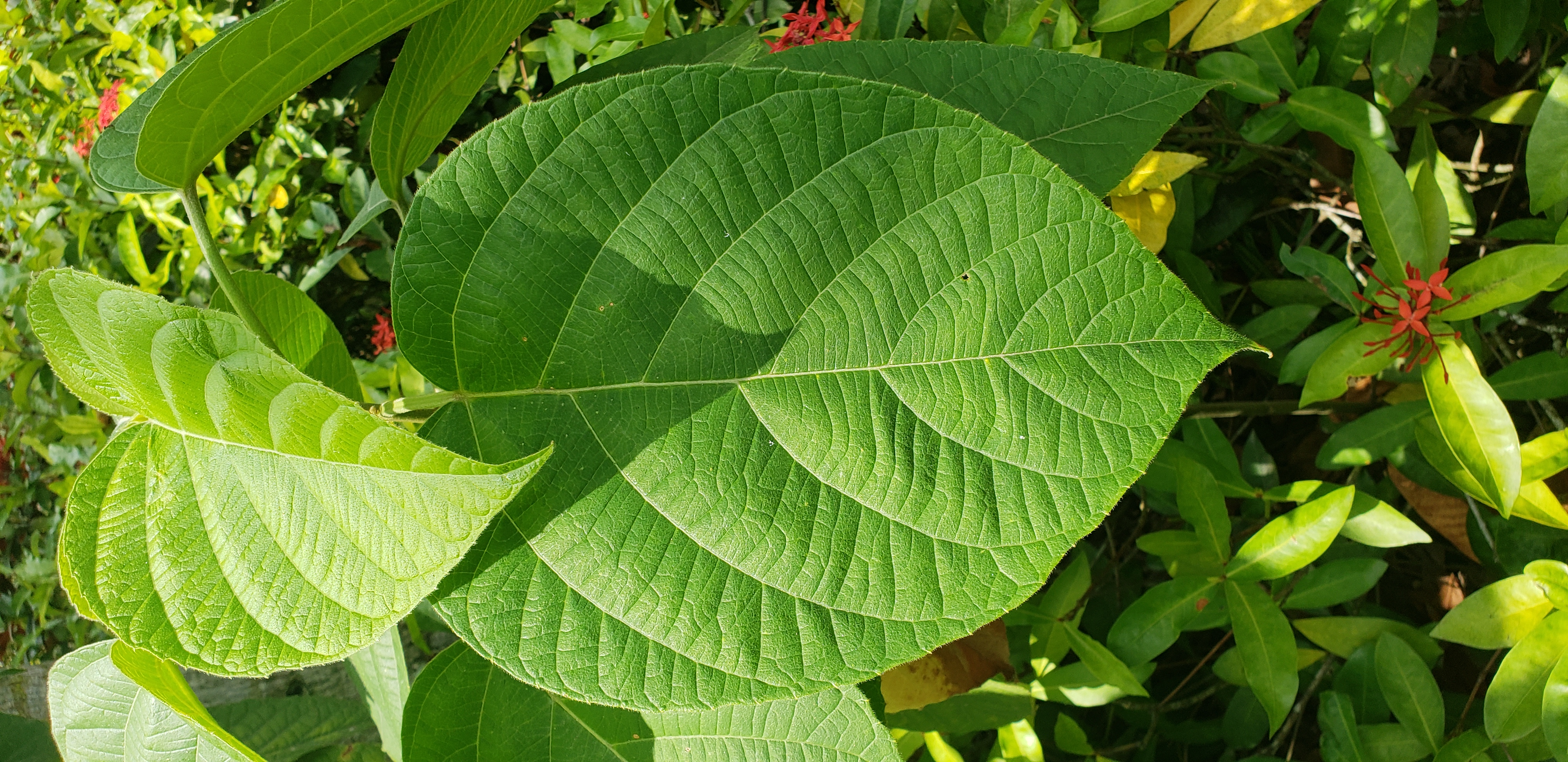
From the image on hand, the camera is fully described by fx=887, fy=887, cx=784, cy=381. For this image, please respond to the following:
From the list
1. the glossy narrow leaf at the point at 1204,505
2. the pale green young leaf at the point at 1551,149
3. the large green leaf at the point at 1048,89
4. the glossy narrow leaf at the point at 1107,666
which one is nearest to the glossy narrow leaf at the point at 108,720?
the large green leaf at the point at 1048,89

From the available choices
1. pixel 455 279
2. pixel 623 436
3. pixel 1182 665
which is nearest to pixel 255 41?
pixel 455 279

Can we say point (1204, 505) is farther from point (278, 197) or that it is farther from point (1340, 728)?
point (278, 197)

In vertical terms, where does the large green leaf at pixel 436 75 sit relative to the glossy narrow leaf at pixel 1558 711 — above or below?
above

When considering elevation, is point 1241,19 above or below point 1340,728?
above

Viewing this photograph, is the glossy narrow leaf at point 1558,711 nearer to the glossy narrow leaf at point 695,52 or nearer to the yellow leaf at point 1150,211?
the yellow leaf at point 1150,211

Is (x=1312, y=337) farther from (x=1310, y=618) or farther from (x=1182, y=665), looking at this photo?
(x=1182, y=665)

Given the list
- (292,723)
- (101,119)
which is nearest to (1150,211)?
(292,723)
